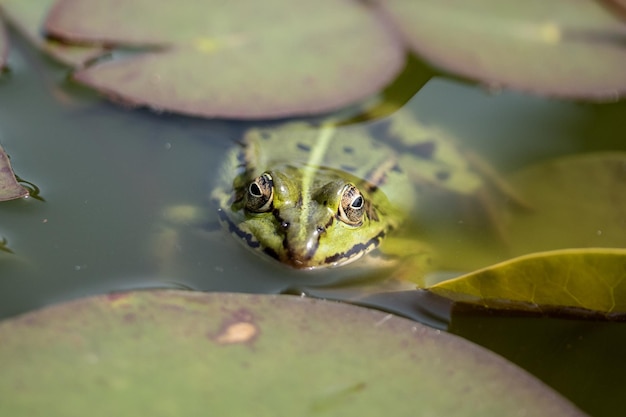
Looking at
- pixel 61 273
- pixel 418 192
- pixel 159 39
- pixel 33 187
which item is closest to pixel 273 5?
pixel 159 39

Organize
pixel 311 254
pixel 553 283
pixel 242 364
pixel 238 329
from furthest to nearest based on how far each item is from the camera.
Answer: pixel 311 254 < pixel 553 283 < pixel 238 329 < pixel 242 364

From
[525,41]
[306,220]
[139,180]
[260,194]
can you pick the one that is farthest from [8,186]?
[525,41]

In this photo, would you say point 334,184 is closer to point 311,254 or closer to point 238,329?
point 311,254

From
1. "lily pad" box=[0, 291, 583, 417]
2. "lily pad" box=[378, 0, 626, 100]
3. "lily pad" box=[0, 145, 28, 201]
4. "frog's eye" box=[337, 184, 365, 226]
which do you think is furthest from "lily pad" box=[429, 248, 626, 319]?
"lily pad" box=[0, 145, 28, 201]

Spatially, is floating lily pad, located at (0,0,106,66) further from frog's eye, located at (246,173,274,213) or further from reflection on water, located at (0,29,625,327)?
frog's eye, located at (246,173,274,213)

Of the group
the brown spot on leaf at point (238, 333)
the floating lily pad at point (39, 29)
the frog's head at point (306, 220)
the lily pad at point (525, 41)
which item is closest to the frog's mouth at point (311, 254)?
the frog's head at point (306, 220)

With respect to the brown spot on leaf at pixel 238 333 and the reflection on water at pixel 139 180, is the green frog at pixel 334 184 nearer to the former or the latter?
the reflection on water at pixel 139 180

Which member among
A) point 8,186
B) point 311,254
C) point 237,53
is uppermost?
point 237,53
